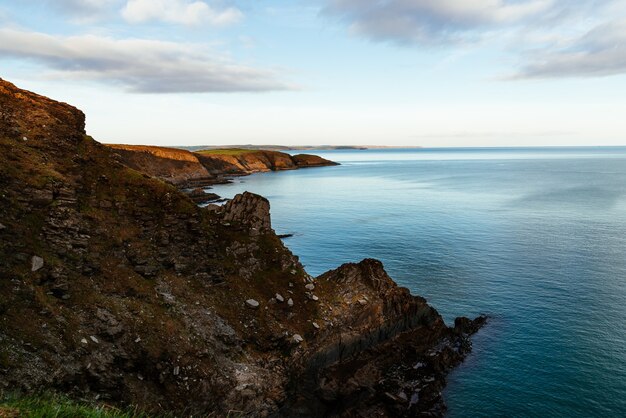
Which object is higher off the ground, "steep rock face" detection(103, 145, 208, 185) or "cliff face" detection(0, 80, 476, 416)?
"steep rock face" detection(103, 145, 208, 185)

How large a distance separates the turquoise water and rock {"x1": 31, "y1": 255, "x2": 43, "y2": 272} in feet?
98.4

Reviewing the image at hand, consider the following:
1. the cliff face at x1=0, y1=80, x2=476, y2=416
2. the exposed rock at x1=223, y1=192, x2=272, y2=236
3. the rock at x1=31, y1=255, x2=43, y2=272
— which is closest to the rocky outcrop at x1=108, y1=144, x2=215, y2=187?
the exposed rock at x1=223, y1=192, x2=272, y2=236

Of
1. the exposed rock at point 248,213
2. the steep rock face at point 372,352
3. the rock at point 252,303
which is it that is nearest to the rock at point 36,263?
the rock at point 252,303

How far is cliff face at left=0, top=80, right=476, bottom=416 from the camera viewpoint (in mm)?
25172

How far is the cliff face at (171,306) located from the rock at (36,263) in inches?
4.3

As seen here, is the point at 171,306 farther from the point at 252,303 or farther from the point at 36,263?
the point at 36,263

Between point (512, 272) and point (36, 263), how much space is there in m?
55.3

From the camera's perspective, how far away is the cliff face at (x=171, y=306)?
2517cm

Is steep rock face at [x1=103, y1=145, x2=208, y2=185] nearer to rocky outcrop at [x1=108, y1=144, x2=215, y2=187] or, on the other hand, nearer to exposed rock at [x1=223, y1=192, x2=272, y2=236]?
rocky outcrop at [x1=108, y1=144, x2=215, y2=187]

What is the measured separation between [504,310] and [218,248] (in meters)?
32.0

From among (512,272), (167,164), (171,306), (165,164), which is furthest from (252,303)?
(167,164)

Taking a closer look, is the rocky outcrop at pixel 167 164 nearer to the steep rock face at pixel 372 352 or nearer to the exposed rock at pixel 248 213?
the exposed rock at pixel 248 213

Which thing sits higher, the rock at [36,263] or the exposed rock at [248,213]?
the exposed rock at [248,213]

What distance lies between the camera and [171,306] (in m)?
30.4
